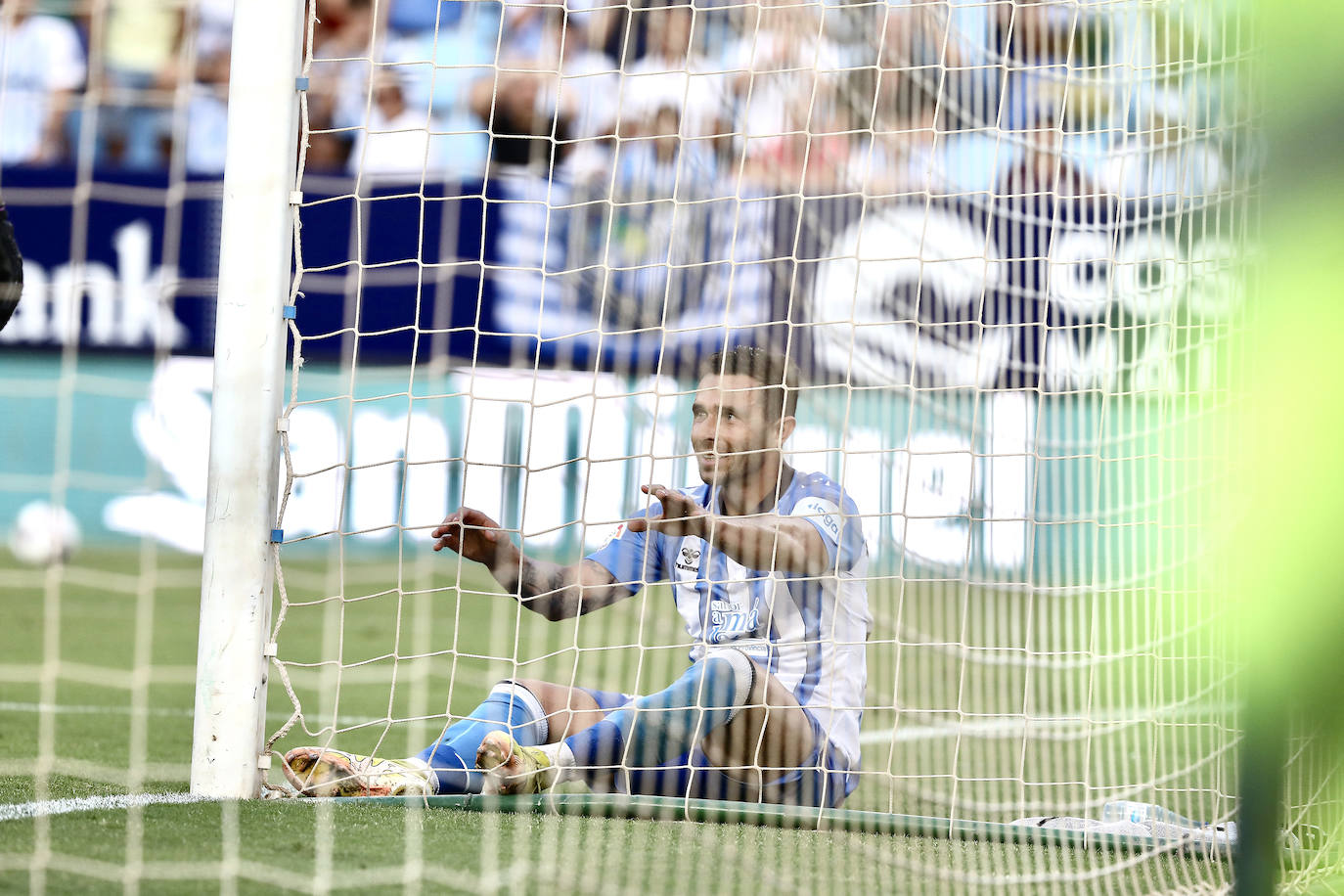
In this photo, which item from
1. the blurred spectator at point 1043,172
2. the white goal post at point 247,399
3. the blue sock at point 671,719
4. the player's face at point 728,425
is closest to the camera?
the white goal post at point 247,399

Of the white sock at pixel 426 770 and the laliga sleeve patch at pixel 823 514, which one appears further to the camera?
the laliga sleeve patch at pixel 823 514

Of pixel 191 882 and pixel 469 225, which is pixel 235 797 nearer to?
pixel 191 882

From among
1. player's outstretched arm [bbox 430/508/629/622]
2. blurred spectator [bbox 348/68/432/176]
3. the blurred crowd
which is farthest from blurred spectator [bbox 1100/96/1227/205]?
blurred spectator [bbox 348/68/432/176]

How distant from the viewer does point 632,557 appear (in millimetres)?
2916

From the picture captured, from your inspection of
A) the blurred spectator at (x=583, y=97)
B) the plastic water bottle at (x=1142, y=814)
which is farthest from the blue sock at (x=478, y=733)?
the blurred spectator at (x=583, y=97)

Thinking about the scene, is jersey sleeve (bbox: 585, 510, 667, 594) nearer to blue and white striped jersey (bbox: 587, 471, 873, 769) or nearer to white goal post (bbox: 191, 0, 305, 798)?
blue and white striped jersey (bbox: 587, 471, 873, 769)

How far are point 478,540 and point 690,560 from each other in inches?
21.4

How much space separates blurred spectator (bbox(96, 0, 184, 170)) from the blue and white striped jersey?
645 cm

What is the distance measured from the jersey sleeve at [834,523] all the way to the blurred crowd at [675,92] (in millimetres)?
657

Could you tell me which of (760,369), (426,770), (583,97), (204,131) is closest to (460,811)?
(426,770)

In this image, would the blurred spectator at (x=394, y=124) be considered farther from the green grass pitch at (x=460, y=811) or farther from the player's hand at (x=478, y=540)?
the player's hand at (x=478, y=540)

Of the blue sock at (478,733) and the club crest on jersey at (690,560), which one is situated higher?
the club crest on jersey at (690,560)

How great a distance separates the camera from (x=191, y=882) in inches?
71.6

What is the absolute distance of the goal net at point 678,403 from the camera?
2287 mm
